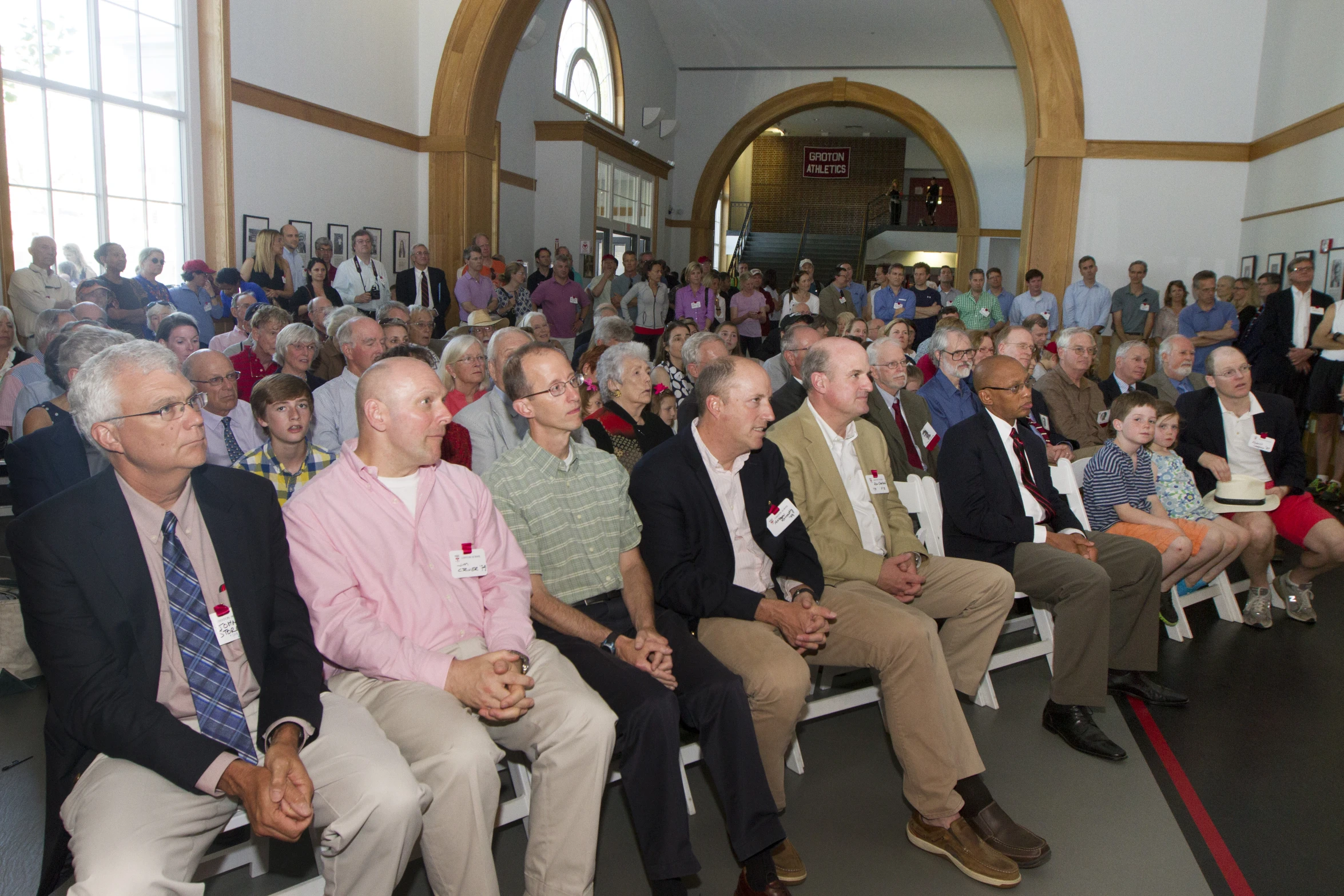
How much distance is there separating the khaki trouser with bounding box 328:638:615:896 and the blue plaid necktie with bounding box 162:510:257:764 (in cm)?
28

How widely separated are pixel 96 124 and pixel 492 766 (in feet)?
23.1

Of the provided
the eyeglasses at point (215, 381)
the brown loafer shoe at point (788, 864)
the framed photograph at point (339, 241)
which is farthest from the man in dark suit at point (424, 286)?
the brown loafer shoe at point (788, 864)

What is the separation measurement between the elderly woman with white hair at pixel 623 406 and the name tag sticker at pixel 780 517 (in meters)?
1.06

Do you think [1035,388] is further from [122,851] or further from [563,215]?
[563,215]

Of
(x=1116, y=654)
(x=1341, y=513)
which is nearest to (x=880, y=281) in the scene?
(x=1341, y=513)

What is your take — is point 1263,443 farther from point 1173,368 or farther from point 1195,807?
point 1195,807

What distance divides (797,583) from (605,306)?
273 inches

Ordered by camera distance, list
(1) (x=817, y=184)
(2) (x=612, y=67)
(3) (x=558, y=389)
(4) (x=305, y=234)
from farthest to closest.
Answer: (1) (x=817, y=184) < (2) (x=612, y=67) < (4) (x=305, y=234) < (3) (x=558, y=389)

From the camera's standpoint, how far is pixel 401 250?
10523 millimetres

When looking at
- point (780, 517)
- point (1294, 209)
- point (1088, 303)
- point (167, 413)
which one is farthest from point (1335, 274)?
point (167, 413)

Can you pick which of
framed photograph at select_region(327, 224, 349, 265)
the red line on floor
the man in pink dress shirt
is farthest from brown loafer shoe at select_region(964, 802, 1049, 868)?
framed photograph at select_region(327, 224, 349, 265)

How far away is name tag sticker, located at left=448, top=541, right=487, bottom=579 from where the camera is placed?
234cm

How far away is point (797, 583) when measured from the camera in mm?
2926

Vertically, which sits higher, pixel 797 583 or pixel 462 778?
pixel 797 583
